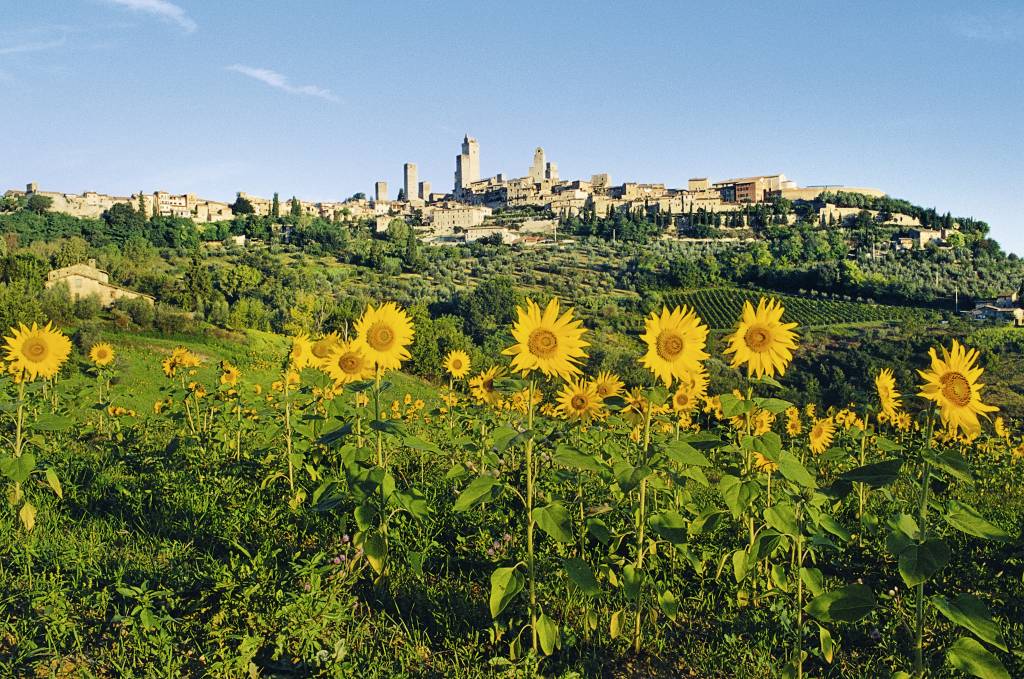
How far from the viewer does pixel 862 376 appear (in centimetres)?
3353

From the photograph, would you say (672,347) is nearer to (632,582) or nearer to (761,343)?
(761,343)

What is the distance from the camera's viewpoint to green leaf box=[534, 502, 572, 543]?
2389 mm

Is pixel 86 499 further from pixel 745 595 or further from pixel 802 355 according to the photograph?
pixel 802 355

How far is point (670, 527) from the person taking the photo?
2.74m

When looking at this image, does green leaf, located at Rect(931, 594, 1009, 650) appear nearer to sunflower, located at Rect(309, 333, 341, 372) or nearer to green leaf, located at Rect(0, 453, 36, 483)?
sunflower, located at Rect(309, 333, 341, 372)

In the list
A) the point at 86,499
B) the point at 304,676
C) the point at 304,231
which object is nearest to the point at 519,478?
the point at 304,676

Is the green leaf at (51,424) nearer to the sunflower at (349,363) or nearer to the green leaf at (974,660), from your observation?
the sunflower at (349,363)

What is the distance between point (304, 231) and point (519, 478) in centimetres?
9094

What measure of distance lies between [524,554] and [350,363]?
148 cm

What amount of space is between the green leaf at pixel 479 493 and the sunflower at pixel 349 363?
1.25 meters

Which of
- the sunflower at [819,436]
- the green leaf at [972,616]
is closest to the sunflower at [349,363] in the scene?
the green leaf at [972,616]

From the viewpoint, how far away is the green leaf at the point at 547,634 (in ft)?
8.19

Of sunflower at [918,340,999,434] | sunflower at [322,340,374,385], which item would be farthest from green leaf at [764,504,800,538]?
sunflower at [322,340,374,385]

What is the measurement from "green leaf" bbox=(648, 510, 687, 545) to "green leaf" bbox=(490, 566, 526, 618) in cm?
65
